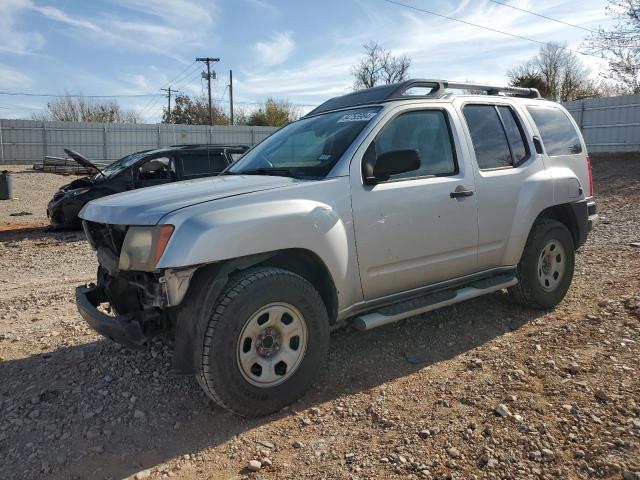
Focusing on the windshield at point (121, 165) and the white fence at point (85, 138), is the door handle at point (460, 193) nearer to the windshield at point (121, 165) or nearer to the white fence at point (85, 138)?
the windshield at point (121, 165)

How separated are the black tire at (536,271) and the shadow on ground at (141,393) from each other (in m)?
0.19

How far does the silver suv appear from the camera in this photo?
2941mm

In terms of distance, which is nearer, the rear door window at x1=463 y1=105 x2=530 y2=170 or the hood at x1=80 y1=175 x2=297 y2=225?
the hood at x1=80 y1=175 x2=297 y2=225

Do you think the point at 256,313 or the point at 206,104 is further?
the point at 206,104

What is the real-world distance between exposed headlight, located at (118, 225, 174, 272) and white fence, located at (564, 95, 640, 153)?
24673 millimetres

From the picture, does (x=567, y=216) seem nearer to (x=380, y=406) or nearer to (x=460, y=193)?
(x=460, y=193)

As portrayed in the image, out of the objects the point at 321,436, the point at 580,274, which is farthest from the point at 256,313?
the point at 580,274

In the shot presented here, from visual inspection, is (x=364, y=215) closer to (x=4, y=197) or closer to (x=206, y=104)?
(x=4, y=197)

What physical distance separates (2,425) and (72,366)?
2.53ft

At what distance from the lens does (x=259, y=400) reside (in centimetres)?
309

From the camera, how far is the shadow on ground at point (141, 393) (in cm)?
289

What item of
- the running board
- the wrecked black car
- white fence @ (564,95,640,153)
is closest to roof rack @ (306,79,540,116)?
the running board

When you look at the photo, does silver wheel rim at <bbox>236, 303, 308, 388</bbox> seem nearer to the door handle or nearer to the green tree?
the door handle

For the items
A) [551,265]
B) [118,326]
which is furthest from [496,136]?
[118,326]
